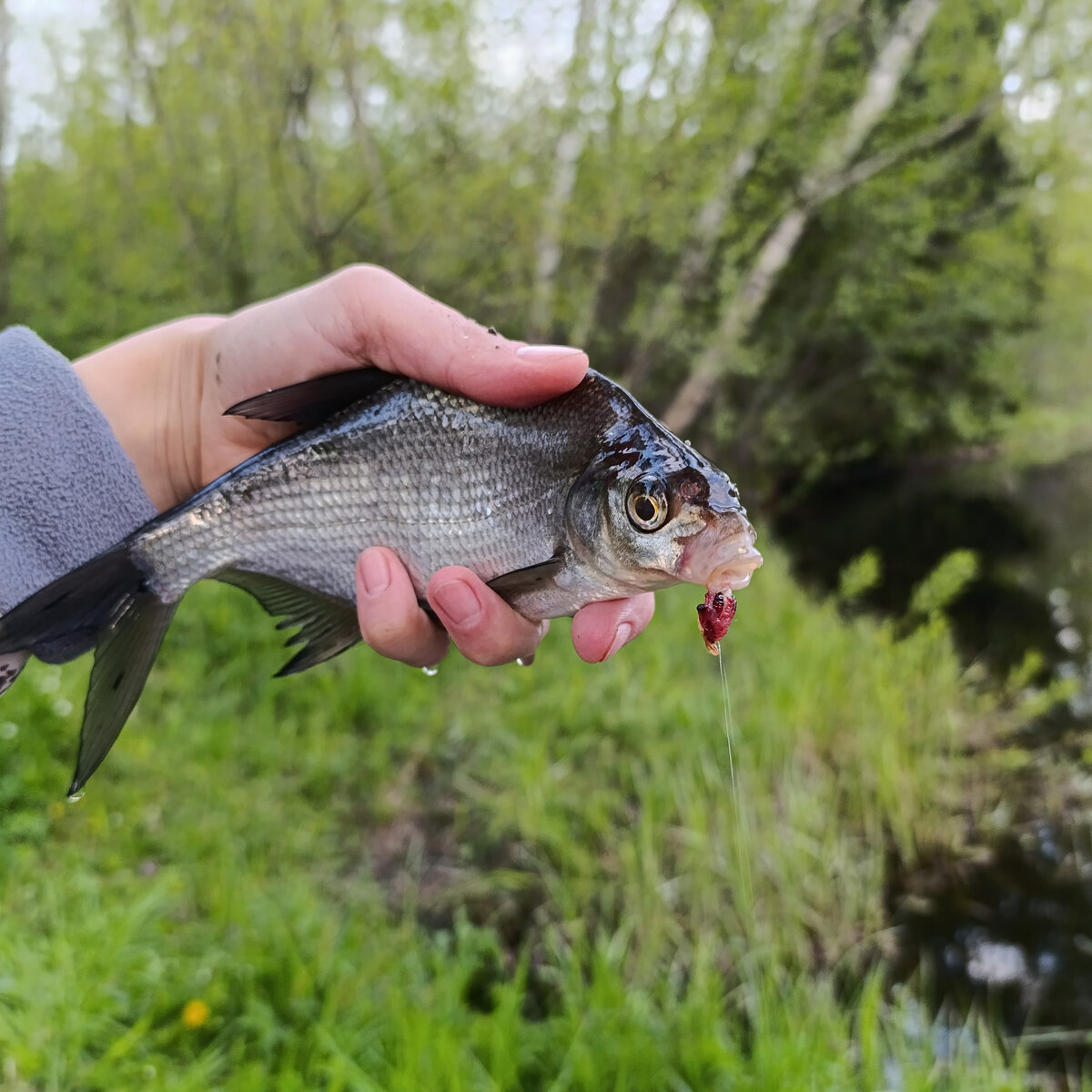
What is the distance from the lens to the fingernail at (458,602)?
2.04m

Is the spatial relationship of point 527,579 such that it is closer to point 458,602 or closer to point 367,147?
point 458,602

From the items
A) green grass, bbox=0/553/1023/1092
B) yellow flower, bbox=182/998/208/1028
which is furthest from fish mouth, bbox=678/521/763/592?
yellow flower, bbox=182/998/208/1028

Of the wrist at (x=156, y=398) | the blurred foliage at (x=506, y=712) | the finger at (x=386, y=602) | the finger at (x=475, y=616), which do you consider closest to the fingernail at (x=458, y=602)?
the finger at (x=475, y=616)

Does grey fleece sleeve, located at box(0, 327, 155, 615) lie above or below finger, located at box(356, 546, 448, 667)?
above

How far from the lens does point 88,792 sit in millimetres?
4176

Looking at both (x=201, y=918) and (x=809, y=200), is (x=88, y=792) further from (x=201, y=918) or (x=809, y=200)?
(x=809, y=200)

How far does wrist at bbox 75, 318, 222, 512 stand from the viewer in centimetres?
279

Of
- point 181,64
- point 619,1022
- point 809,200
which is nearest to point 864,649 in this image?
point 619,1022

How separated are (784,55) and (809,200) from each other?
6.56ft

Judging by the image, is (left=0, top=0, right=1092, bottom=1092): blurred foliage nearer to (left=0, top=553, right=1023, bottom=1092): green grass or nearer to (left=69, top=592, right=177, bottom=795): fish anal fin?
(left=0, top=553, right=1023, bottom=1092): green grass

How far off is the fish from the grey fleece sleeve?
0.98 ft

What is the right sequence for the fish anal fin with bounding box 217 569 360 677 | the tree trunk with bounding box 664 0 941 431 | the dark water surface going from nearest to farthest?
the fish anal fin with bounding box 217 569 360 677 < the dark water surface < the tree trunk with bounding box 664 0 941 431

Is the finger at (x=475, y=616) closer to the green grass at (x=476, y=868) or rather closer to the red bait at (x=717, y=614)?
the red bait at (x=717, y=614)

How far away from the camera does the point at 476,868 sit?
4770 millimetres
